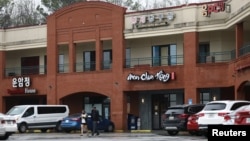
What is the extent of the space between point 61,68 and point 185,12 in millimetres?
13444

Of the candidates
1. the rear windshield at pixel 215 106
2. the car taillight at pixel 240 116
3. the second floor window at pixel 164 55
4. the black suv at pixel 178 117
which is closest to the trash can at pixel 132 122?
the second floor window at pixel 164 55

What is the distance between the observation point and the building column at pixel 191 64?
35.0 meters

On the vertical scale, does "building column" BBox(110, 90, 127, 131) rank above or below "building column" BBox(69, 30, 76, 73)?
below

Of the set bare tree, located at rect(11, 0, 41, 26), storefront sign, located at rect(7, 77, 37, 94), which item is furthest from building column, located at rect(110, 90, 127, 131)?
bare tree, located at rect(11, 0, 41, 26)

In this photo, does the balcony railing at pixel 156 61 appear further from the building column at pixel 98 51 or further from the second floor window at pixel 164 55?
the building column at pixel 98 51

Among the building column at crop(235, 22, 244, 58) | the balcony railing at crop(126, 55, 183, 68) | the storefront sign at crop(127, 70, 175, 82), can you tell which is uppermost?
the building column at crop(235, 22, 244, 58)

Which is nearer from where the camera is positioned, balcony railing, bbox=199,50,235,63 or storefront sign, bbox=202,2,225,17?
storefront sign, bbox=202,2,225,17

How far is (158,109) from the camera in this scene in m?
40.3

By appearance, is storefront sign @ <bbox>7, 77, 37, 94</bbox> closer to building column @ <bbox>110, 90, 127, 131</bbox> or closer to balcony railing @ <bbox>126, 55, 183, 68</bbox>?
building column @ <bbox>110, 90, 127, 131</bbox>

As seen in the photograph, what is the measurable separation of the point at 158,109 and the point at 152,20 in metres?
7.82

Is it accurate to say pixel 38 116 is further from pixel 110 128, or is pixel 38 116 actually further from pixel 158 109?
pixel 158 109

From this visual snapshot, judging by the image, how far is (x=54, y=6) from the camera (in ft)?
230

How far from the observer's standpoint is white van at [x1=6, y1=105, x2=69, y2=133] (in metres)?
35.8

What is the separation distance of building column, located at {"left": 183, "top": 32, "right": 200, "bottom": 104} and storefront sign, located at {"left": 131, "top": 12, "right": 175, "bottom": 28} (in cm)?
191
